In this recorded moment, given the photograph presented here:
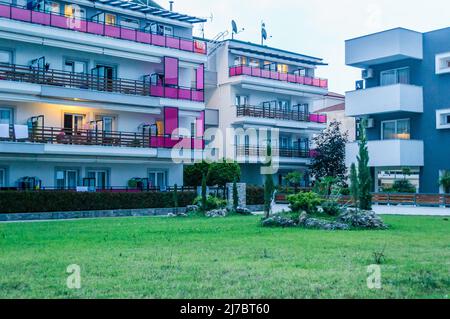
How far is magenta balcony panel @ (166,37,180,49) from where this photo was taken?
3972 centimetres

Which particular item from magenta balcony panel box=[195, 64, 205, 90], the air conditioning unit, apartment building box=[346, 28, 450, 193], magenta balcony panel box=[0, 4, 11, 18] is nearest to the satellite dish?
magenta balcony panel box=[195, 64, 205, 90]

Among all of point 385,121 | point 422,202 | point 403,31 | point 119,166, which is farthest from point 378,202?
point 119,166

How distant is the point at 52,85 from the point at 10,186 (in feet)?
19.5

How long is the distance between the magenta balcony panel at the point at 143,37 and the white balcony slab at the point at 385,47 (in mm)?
14044

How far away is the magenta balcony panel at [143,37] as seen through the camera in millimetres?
37906

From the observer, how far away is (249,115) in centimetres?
4938

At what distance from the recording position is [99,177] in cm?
3700

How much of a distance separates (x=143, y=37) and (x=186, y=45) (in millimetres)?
3706

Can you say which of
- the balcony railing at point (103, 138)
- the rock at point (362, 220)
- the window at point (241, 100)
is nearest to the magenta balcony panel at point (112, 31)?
the balcony railing at point (103, 138)

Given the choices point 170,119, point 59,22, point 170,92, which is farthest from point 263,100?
point 59,22

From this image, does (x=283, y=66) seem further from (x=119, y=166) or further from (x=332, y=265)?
(x=332, y=265)

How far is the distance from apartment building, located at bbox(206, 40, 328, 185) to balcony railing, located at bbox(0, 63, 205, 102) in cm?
841

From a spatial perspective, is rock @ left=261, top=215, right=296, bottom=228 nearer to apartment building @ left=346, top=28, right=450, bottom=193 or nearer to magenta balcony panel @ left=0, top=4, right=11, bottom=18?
magenta balcony panel @ left=0, top=4, right=11, bottom=18

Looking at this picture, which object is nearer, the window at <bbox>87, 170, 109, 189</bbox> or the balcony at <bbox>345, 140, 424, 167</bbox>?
the window at <bbox>87, 170, 109, 189</bbox>
